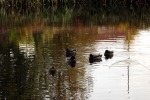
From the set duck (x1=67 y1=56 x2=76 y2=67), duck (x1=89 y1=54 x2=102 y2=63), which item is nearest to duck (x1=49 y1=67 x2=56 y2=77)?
duck (x1=67 y1=56 x2=76 y2=67)

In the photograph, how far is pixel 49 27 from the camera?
6269 cm

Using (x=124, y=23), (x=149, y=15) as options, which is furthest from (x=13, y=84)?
(x=149, y=15)

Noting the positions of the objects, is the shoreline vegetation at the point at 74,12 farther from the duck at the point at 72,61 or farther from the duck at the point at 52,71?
the duck at the point at 52,71

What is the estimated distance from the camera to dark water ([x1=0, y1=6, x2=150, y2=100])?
31.3 meters

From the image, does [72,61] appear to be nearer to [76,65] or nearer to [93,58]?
[76,65]

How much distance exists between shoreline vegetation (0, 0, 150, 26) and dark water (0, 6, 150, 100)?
4.29 meters

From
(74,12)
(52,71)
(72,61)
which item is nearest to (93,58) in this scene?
(72,61)

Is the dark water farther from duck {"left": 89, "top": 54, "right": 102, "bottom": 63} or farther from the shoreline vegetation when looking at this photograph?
the shoreline vegetation

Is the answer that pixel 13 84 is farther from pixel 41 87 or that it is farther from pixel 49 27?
pixel 49 27

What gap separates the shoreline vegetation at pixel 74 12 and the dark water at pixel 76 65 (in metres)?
4.29

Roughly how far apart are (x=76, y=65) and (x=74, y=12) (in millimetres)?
42061

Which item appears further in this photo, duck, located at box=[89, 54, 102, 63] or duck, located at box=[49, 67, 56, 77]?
duck, located at box=[89, 54, 102, 63]

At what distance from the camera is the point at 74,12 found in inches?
3164

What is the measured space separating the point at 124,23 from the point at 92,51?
21585mm
